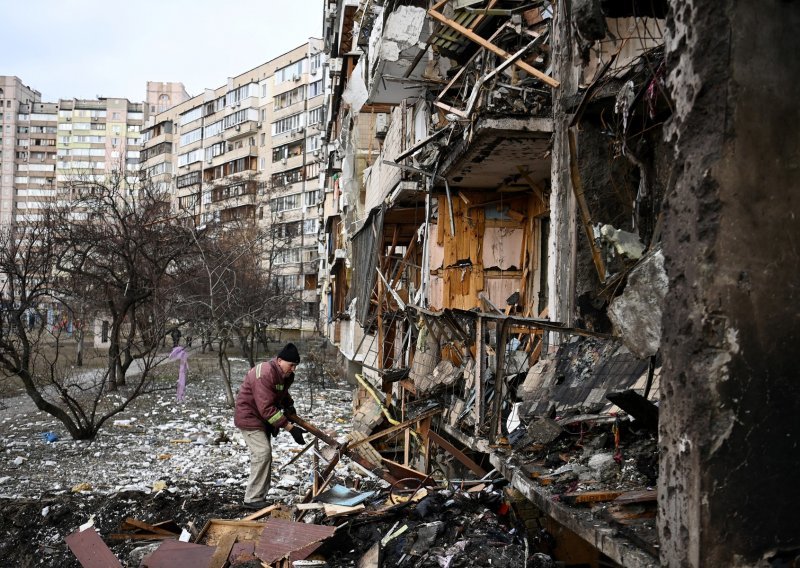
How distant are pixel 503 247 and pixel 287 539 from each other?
6.92 metres

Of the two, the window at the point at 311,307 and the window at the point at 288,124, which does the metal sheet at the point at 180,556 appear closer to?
the window at the point at 311,307

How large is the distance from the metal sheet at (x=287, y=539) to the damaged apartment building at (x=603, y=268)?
5.03 ft

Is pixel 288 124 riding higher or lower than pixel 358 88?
higher

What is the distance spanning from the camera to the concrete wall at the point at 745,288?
2504mm

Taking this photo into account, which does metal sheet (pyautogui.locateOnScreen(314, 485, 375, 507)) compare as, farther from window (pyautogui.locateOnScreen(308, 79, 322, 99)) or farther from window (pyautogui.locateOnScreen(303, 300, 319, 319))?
window (pyautogui.locateOnScreen(308, 79, 322, 99))

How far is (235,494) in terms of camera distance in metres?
8.15

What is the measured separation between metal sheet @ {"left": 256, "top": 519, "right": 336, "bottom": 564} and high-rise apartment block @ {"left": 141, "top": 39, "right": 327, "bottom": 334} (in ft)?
131

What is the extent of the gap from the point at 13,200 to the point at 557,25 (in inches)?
4045

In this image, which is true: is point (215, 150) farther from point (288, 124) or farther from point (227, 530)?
point (227, 530)

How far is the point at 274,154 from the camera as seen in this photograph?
181ft

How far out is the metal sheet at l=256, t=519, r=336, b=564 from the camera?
5258mm

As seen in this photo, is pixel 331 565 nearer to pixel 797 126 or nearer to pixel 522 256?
pixel 797 126

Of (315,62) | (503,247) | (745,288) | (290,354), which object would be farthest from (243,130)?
(745,288)

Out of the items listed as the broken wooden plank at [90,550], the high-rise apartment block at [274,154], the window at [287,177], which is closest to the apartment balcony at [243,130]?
the high-rise apartment block at [274,154]
